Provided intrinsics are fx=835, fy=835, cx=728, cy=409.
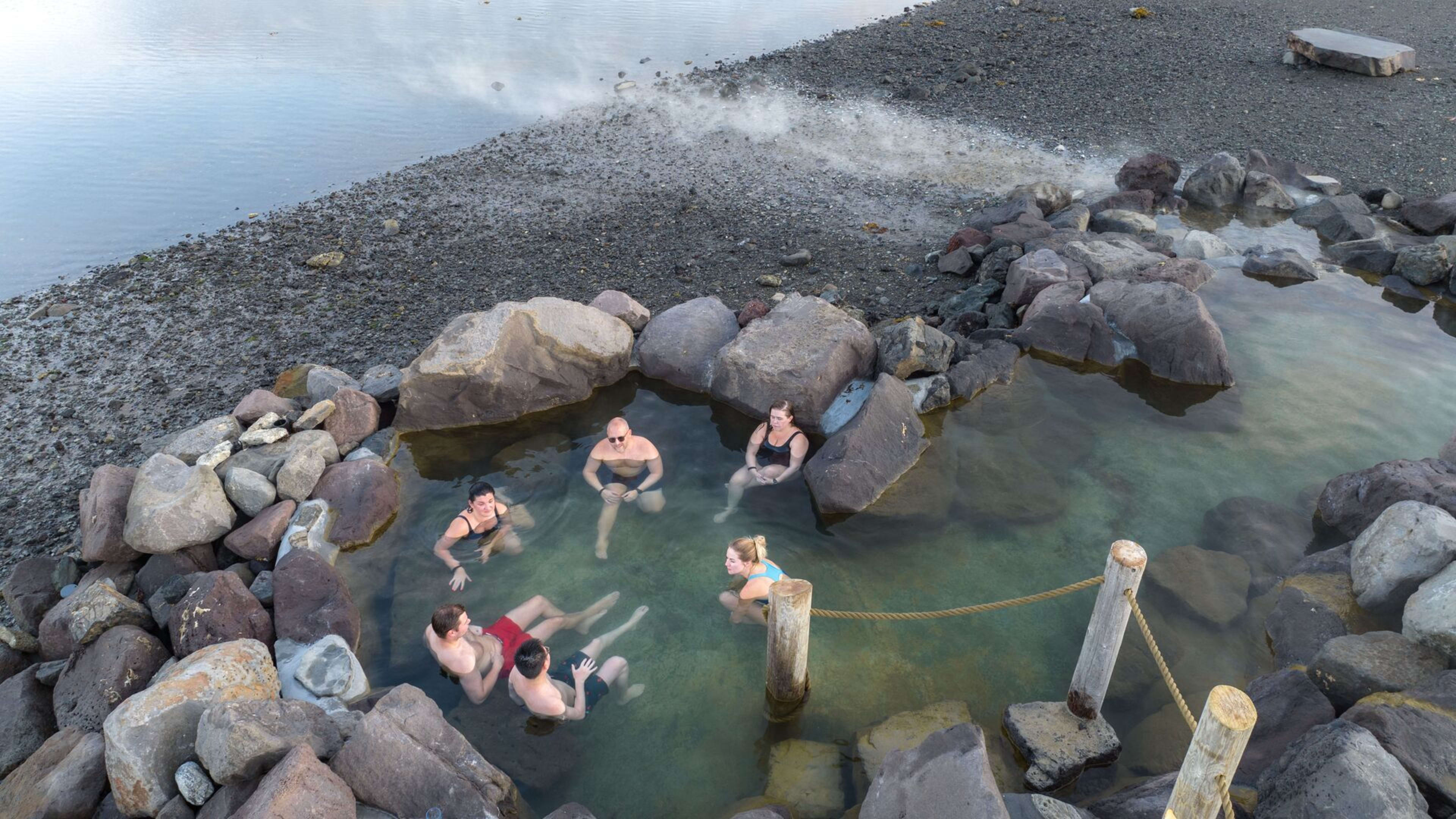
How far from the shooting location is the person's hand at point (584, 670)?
6363 millimetres

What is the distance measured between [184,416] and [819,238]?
28.4 feet

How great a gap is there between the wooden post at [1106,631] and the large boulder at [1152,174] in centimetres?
1066

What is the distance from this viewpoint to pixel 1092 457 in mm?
8555

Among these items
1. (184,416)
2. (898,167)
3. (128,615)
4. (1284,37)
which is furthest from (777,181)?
(1284,37)

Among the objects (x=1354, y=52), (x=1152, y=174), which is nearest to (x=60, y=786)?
(x=1152, y=174)

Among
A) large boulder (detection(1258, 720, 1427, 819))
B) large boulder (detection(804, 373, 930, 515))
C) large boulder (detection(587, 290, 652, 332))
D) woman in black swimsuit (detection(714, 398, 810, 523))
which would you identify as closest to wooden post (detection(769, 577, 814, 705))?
large boulder (detection(804, 373, 930, 515))

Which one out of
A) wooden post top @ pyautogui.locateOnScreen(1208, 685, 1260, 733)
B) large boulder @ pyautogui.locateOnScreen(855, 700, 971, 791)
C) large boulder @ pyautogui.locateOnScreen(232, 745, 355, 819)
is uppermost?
wooden post top @ pyautogui.locateOnScreen(1208, 685, 1260, 733)

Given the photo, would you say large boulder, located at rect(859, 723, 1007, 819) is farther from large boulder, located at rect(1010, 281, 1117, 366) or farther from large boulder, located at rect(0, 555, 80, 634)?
large boulder, located at rect(0, 555, 80, 634)

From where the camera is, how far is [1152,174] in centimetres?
1384

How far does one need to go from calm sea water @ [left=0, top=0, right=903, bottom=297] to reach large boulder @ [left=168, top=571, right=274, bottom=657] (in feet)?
30.7

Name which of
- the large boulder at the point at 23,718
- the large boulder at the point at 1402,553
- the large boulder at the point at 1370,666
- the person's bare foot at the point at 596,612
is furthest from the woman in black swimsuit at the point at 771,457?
the large boulder at the point at 23,718

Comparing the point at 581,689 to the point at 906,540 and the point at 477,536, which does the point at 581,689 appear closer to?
the point at 477,536

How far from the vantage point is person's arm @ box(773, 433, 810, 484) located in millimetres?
8422

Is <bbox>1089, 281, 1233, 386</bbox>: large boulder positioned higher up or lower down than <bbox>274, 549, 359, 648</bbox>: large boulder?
higher up
